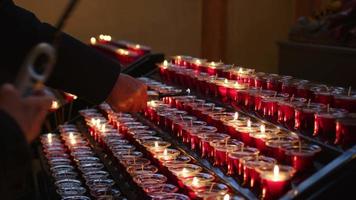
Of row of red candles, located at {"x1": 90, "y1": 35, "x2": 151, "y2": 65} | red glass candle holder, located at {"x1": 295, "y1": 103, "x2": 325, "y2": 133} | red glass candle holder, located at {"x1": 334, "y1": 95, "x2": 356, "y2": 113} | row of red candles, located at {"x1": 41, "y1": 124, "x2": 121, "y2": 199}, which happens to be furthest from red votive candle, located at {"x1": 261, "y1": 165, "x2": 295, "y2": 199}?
row of red candles, located at {"x1": 90, "y1": 35, "x2": 151, "y2": 65}

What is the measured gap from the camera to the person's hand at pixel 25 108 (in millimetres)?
1246

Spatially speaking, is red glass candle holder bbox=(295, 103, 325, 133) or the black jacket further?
red glass candle holder bbox=(295, 103, 325, 133)

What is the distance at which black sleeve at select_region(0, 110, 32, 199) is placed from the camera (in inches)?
52.1

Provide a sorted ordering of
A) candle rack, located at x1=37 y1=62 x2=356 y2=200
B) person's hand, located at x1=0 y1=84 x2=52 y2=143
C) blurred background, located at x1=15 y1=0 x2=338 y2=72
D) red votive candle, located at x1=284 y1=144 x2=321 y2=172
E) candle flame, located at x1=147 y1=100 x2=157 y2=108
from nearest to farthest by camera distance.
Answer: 1. person's hand, located at x1=0 y1=84 x2=52 y2=143
2. candle rack, located at x1=37 y1=62 x2=356 y2=200
3. red votive candle, located at x1=284 y1=144 x2=321 y2=172
4. candle flame, located at x1=147 y1=100 x2=157 y2=108
5. blurred background, located at x1=15 y1=0 x2=338 y2=72

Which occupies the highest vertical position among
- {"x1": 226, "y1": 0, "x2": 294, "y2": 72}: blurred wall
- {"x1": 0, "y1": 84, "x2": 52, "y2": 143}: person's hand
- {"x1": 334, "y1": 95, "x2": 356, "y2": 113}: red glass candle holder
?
{"x1": 226, "y1": 0, "x2": 294, "y2": 72}: blurred wall

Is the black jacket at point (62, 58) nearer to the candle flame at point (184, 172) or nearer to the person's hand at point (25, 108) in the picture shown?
the candle flame at point (184, 172)

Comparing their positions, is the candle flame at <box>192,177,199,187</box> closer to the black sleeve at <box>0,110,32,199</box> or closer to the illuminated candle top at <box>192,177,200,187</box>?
the illuminated candle top at <box>192,177,200,187</box>

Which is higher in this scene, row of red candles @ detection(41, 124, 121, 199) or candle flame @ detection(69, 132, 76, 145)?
candle flame @ detection(69, 132, 76, 145)

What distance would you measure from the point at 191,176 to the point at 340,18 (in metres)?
2.40

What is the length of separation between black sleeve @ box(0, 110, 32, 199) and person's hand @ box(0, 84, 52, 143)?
0.6 inches

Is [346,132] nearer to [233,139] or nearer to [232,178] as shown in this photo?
[232,178]

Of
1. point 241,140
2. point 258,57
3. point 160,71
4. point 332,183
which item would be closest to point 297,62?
point 160,71

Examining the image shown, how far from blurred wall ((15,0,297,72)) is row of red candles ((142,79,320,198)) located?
195 inches

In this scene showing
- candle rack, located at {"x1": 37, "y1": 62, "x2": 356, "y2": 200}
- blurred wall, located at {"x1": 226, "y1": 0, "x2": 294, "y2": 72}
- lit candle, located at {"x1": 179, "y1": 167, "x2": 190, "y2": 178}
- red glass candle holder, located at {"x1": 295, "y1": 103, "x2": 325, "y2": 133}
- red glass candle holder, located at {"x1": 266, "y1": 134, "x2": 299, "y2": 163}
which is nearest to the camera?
candle rack, located at {"x1": 37, "y1": 62, "x2": 356, "y2": 200}
